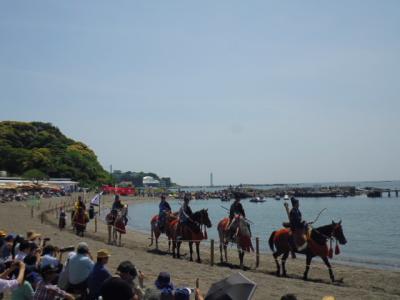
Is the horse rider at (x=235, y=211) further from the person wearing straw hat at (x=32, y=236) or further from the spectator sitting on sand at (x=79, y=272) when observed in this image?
the spectator sitting on sand at (x=79, y=272)

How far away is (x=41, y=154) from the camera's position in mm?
99062

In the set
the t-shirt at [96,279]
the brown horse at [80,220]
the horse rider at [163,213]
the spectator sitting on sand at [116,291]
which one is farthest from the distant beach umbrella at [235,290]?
the brown horse at [80,220]

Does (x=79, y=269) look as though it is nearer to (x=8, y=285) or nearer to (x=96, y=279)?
(x=96, y=279)

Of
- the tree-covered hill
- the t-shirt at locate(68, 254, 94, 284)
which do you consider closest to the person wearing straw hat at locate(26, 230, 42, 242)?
the t-shirt at locate(68, 254, 94, 284)

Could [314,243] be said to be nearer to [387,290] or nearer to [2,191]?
[387,290]

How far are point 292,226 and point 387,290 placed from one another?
143 inches

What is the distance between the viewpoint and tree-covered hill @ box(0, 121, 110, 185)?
9794cm

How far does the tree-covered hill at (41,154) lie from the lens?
97938 mm

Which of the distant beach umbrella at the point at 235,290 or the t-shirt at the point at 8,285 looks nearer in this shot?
the distant beach umbrella at the point at 235,290

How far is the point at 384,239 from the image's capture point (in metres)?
35.5

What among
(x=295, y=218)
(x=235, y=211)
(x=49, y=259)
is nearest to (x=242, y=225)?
(x=235, y=211)

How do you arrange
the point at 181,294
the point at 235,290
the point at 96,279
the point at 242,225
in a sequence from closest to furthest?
the point at 235,290
the point at 181,294
the point at 96,279
the point at 242,225

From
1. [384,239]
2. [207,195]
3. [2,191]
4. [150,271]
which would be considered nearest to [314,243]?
[150,271]

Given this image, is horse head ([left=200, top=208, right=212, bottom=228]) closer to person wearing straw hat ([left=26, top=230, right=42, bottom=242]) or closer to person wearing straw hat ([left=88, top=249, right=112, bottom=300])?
person wearing straw hat ([left=26, top=230, right=42, bottom=242])
